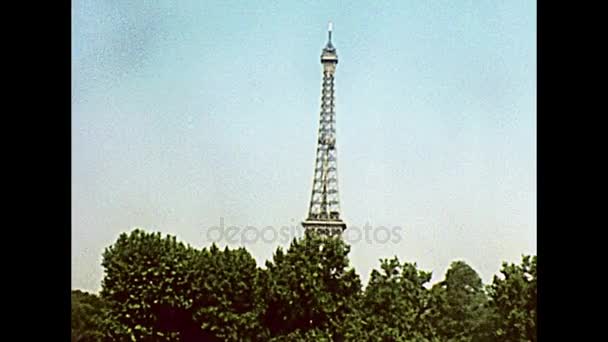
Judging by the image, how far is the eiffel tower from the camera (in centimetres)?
723

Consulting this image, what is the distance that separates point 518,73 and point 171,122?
2703mm

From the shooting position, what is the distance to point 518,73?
6859mm

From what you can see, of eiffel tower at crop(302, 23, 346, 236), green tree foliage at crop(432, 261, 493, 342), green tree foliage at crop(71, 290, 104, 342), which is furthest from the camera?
eiffel tower at crop(302, 23, 346, 236)

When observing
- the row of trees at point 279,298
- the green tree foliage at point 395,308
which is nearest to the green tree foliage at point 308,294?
the row of trees at point 279,298

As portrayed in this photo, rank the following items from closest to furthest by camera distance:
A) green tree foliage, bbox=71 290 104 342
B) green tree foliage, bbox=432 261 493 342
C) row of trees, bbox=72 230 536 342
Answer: green tree foliage, bbox=71 290 104 342 → green tree foliage, bbox=432 261 493 342 → row of trees, bbox=72 230 536 342

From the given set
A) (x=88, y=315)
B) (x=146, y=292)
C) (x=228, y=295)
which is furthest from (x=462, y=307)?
(x=88, y=315)

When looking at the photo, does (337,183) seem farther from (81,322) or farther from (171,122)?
(81,322)

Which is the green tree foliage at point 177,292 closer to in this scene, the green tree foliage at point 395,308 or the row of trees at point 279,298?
the row of trees at point 279,298

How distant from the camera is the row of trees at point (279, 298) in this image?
618 cm

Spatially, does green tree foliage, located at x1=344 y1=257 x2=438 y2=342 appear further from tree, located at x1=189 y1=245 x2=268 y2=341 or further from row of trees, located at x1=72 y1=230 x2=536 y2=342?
tree, located at x1=189 y1=245 x2=268 y2=341

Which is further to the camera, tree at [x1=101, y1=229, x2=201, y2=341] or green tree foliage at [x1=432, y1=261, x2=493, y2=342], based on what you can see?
tree at [x1=101, y1=229, x2=201, y2=341]

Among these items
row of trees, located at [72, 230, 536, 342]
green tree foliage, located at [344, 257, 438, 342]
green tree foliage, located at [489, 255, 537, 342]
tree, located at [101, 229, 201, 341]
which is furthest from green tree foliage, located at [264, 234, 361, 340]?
green tree foliage, located at [489, 255, 537, 342]

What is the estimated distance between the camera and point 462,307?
633 cm
